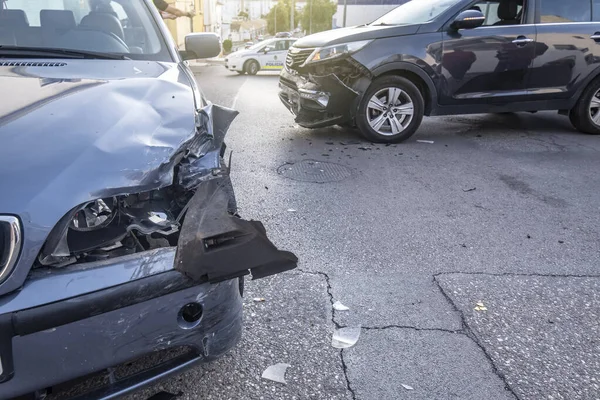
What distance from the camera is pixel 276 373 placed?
238 cm

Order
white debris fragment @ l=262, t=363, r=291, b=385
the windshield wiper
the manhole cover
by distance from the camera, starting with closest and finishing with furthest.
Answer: white debris fragment @ l=262, t=363, r=291, b=385, the windshield wiper, the manhole cover

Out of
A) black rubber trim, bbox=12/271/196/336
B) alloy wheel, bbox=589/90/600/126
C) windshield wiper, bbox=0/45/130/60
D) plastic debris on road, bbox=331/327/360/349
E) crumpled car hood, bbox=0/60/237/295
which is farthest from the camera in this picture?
alloy wheel, bbox=589/90/600/126

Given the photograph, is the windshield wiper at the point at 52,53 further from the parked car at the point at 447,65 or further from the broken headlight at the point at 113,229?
the parked car at the point at 447,65

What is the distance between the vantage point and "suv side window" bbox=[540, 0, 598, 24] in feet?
22.0

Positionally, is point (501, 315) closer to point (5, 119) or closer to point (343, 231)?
point (343, 231)

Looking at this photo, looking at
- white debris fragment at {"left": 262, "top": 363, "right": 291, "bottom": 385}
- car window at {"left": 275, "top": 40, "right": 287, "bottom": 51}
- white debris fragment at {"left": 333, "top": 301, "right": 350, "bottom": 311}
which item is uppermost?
car window at {"left": 275, "top": 40, "right": 287, "bottom": 51}

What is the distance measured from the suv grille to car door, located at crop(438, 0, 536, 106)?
5816 mm

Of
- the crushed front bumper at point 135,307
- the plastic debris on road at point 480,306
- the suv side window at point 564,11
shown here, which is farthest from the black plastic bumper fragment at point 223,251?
the suv side window at point 564,11

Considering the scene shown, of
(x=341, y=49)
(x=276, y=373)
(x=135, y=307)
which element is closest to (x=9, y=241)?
(x=135, y=307)

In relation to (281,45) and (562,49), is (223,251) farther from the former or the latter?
(281,45)

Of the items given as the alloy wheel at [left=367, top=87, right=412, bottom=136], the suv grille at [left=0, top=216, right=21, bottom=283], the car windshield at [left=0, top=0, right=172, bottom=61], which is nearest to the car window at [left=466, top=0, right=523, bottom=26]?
the alloy wheel at [left=367, top=87, right=412, bottom=136]

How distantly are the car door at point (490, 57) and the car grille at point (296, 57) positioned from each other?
5.85 ft

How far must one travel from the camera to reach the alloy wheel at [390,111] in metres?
6.34

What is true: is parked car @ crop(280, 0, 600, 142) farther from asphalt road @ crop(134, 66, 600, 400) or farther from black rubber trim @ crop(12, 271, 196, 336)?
black rubber trim @ crop(12, 271, 196, 336)
